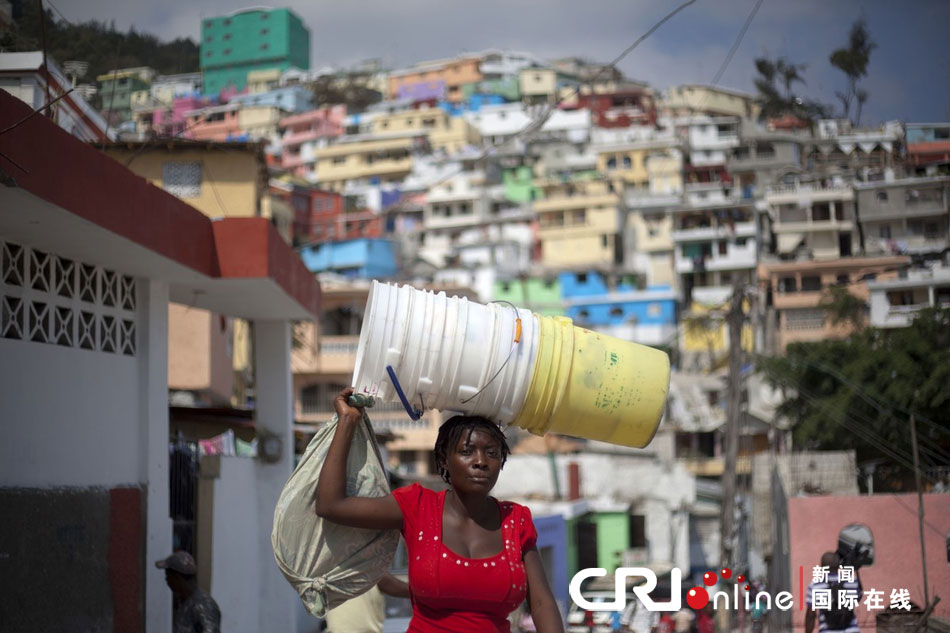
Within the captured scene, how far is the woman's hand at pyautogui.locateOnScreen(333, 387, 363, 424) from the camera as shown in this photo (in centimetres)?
394

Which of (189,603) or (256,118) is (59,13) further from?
(256,118)

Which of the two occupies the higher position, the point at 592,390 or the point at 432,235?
the point at 432,235

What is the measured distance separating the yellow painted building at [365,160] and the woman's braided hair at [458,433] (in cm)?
7028

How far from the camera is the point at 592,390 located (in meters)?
4.21

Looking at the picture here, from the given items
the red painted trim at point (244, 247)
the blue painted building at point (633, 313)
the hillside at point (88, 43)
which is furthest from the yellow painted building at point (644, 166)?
the red painted trim at point (244, 247)

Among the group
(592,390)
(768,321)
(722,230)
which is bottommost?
(592,390)

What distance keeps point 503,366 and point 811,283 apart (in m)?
45.2

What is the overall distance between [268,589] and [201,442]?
195 centimetres

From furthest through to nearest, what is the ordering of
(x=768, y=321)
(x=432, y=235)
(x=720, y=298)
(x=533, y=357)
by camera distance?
1. (x=432, y=235)
2. (x=720, y=298)
3. (x=768, y=321)
4. (x=533, y=357)

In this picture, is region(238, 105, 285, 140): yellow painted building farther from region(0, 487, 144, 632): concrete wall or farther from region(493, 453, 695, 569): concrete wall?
region(0, 487, 144, 632): concrete wall

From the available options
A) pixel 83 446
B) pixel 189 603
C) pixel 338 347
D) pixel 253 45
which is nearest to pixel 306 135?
pixel 253 45

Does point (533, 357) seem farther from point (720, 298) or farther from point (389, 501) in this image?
point (720, 298)

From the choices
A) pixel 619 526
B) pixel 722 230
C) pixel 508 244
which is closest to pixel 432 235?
pixel 508 244

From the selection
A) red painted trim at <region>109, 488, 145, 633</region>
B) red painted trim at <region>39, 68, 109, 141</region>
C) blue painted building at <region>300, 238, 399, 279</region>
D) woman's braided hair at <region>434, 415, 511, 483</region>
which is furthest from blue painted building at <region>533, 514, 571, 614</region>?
blue painted building at <region>300, 238, 399, 279</region>
